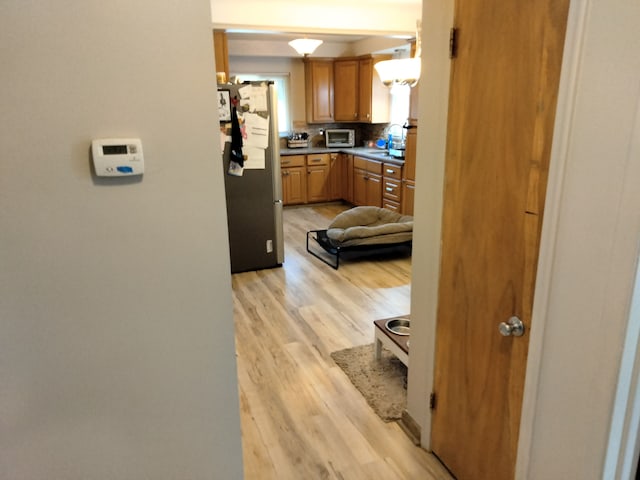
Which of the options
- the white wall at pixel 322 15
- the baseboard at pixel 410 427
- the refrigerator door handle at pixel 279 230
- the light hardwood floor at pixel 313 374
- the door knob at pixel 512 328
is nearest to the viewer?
the door knob at pixel 512 328

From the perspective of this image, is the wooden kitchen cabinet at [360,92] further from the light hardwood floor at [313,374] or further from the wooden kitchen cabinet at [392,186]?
the light hardwood floor at [313,374]

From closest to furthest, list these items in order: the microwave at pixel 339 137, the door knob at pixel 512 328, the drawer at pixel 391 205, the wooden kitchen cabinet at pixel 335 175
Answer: the door knob at pixel 512 328
the drawer at pixel 391 205
the wooden kitchen cabinet at pixel 335 175
the microwave at pixel 339 137

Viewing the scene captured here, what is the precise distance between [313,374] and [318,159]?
4.62 metres

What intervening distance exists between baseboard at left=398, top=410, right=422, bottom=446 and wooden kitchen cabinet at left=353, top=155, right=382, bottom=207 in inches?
164

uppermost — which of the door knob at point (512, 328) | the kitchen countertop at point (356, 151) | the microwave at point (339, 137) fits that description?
the microwave at point (339, 137)

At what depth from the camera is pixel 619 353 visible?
114 centimetres

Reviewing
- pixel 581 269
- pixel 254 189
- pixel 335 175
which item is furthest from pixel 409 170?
pixel 581 269

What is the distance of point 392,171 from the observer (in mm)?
5871

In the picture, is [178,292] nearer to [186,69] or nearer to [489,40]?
[186,69]

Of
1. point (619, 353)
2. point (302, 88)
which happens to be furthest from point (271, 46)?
point (619, 353)

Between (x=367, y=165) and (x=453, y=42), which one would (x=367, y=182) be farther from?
(x=453, y=42)

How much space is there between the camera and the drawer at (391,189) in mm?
5811

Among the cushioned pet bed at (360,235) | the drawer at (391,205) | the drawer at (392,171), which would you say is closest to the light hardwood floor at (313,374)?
the cushioned pet bed at (360,235)

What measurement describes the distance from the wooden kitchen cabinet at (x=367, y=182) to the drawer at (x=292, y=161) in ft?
2.55
